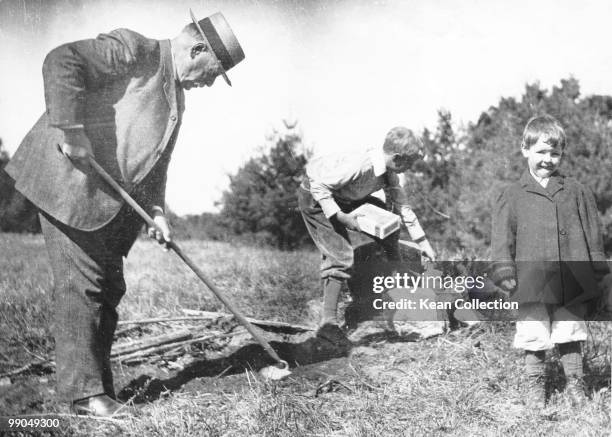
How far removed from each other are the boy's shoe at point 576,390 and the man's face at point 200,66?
204 cm

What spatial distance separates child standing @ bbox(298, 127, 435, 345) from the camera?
3146mm

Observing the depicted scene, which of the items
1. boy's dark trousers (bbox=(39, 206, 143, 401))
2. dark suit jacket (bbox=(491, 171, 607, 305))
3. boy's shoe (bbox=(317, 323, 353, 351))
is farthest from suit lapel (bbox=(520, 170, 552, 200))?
boy's dark trousers (bbox=(39, 206, 143, 401))

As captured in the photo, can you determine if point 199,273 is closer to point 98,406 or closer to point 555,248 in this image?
point 98,406

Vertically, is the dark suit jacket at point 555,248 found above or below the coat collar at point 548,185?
below

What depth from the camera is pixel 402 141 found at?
Answer: 3.11 metres

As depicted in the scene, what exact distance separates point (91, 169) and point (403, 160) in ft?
5.57

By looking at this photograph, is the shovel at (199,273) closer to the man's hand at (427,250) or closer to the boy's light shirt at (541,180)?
the man's hand at (427,250)

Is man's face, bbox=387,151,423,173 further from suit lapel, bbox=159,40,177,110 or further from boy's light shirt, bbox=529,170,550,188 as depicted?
suit lapel, bbox=159,40,177,110

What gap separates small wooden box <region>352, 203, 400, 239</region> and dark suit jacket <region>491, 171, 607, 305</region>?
2.36 feet

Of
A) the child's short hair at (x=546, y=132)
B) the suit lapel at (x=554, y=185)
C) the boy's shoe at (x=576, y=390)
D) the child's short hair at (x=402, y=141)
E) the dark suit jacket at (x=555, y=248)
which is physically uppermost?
the child's short hair at (x=402, y=141)

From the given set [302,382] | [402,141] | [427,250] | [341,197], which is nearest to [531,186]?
[402,141]

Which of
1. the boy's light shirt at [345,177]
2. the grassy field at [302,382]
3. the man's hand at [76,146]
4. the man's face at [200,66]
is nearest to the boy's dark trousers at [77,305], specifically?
the grassy field at [302,382]

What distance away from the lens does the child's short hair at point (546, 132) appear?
2.36m

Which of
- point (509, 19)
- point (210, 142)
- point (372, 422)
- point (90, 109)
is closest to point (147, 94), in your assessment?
point (90, 109)
